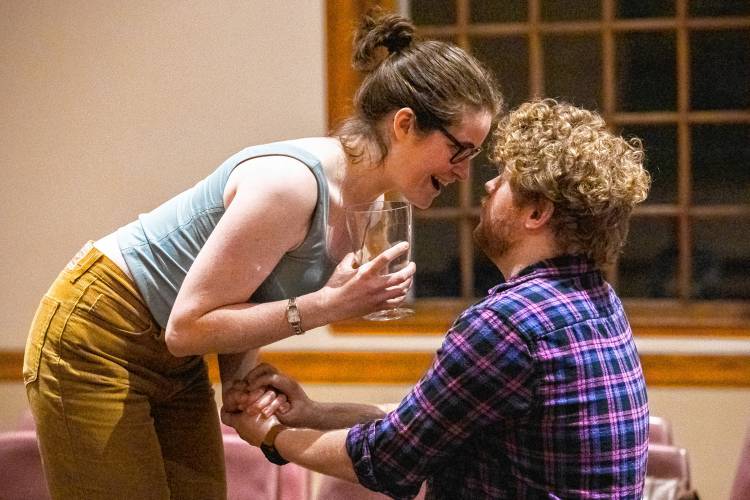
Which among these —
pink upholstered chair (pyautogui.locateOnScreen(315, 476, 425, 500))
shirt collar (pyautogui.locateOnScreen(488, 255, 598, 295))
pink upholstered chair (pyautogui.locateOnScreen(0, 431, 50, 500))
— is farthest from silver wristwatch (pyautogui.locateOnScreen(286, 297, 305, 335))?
pink upholstered chair (pyautogui.locateOnScreen(0, 431, 50, 500))

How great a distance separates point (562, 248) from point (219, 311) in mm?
554

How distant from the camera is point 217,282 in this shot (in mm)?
1609

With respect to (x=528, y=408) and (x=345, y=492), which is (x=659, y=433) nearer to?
(x=345, y=492)

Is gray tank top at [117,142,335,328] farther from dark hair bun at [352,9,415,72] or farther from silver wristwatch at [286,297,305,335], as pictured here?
dark hair bun at [352,9,415,72]

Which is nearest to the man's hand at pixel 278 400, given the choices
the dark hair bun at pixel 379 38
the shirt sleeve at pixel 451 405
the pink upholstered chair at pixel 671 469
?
the shirt sleeve at pixel 451 405

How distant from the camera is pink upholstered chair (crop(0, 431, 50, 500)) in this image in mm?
2311

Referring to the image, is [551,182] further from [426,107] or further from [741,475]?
[741,475]

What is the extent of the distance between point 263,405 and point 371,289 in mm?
293

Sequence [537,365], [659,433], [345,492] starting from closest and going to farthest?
[537,365] < [345,492] < [659,433]

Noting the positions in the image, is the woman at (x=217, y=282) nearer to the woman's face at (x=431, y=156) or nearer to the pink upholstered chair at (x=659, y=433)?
the woman's face at (x=431, y=156)

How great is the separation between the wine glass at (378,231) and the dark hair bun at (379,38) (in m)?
0.31

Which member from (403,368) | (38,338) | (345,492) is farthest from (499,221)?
(403,368)

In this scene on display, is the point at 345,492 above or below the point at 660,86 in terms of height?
below

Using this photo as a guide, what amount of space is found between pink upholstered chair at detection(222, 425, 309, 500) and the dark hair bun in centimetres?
100
